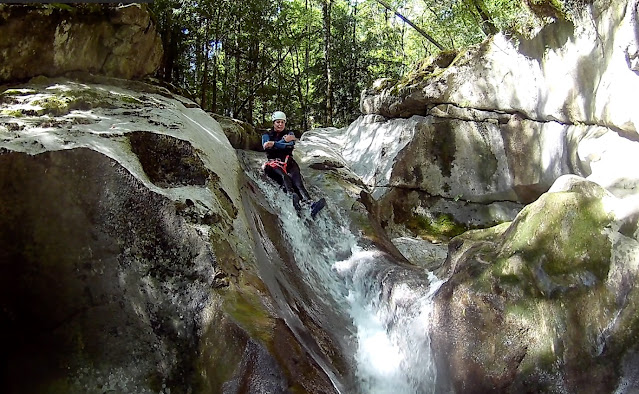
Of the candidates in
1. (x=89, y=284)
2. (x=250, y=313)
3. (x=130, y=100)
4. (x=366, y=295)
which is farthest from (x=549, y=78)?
(x=89, y=284)

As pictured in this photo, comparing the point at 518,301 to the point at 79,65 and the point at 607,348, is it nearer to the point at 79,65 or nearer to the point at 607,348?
the point at 607,348

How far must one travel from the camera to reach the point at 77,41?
26.5 feet

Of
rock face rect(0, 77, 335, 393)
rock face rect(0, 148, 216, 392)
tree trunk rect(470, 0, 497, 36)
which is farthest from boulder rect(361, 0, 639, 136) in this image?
rock face rect(0, 148, 216, 392)

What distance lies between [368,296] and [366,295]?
67 mm

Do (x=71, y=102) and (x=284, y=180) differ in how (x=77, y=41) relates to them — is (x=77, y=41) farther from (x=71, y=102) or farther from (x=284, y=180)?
(x=284, y=180)

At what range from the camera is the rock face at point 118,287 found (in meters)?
4.12

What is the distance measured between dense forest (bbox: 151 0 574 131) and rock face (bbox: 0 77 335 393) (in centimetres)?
679

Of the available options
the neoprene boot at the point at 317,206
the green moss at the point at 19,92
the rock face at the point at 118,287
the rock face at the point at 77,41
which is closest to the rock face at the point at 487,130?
the neoprene boot at the point at 317,206

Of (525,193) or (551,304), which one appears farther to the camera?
(525,193)

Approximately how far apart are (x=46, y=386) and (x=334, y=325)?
357 cm

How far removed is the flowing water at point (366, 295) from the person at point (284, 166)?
198mm

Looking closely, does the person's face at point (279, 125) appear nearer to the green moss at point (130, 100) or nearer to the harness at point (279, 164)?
the harness at point (279, 164)

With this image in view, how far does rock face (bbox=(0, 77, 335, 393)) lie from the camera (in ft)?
13.5

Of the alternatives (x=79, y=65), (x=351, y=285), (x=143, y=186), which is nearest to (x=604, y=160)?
(x=351, y=285)
